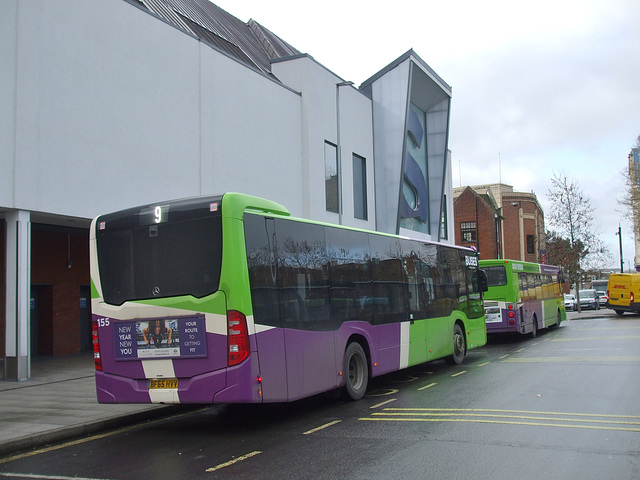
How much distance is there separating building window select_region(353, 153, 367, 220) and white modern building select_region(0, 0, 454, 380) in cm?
8

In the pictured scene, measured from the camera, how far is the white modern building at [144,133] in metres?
13.8

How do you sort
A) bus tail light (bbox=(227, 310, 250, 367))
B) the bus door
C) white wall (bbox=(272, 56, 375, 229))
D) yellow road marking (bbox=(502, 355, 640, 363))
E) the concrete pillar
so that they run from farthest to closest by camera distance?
white wall (bbox=(272, 56, 375, 229)) → the bus door → yellow road marking (bbox=(502, 355, 640, 363)) → the concrete pillar → bus tail light (bbox=(227, 310, 250, 367))

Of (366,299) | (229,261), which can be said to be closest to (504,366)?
(366,299)

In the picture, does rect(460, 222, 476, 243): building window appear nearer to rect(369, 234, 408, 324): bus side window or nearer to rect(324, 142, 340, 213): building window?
rect(324, 142, 340, 213): building window

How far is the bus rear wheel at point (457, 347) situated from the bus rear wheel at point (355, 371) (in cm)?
481

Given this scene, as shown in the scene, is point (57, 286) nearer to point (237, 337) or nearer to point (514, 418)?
point (237, 337)

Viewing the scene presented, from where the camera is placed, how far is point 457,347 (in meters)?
15.4

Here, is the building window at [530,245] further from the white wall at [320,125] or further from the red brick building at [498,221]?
the white wall at [320,125]

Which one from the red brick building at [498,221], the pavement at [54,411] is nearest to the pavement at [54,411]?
the pavement at [54,411]

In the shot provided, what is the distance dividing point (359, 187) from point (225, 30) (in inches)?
360

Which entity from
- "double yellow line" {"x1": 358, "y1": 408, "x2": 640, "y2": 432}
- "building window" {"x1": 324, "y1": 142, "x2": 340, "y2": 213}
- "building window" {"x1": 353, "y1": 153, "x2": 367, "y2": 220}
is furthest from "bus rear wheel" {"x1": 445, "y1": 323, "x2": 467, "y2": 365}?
"building window" {"x1": 353, "y1": 153, "x2": 367, "y2": 220}

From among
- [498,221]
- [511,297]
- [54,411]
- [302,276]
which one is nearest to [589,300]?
[498,221]

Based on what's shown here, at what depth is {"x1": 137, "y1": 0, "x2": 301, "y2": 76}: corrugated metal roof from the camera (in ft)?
74.6

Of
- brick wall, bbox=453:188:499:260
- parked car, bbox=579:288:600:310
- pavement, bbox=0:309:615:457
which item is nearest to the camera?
pavement, bbox=0:309:615:457
